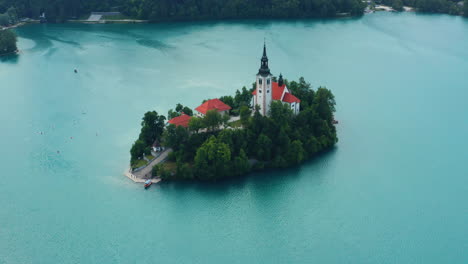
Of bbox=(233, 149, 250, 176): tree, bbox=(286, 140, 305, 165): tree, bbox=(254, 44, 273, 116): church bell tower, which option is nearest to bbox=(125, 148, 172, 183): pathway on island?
bbox=(233, 149, 250, 176): tree

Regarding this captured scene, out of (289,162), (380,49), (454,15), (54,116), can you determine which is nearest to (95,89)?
(54,116)

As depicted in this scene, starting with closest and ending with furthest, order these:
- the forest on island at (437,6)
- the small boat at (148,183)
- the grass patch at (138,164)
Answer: the small boat at (148,183) → the grass patch at (138,164) → the forest on island at (437,6)

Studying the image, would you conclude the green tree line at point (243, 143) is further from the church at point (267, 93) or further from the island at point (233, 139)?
the church at point (267, 93)

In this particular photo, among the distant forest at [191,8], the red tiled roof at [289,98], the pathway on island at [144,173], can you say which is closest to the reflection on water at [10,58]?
the distant forest at [191,8]

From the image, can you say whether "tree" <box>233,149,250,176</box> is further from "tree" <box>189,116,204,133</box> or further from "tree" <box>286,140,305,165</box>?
"tree" <box>189,116,204,133</box>

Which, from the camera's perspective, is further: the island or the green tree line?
the island

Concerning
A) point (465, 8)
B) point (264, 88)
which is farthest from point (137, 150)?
point (465, 8)
